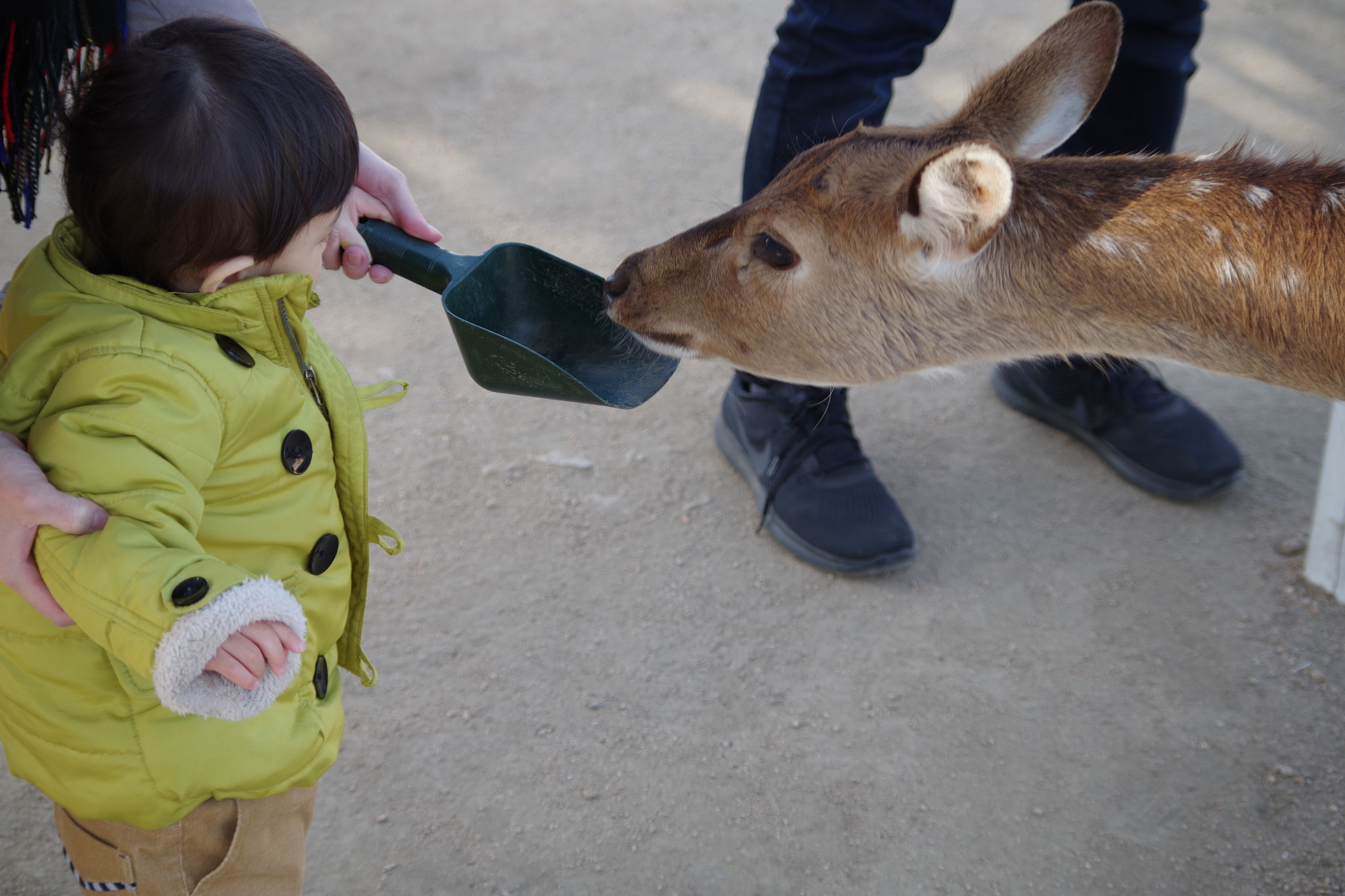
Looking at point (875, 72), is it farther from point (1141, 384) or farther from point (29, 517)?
point (29, 517)

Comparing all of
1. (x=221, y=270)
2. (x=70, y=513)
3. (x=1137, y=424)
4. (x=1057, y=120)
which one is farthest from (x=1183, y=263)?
(x=70, y=513)

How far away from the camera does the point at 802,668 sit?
2.97 m

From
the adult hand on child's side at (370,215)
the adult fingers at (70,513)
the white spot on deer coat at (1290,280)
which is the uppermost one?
the white spot on deer coat at (1290,280)

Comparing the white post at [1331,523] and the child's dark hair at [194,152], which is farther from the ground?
the child's dark hair at [194,152]

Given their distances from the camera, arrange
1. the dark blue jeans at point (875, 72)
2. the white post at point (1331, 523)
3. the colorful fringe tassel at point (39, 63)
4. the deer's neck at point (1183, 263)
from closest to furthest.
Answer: the colorful fringe tassel at point (39, 63), the deer's neck at point (1183, 263), the dark blue jeans at point (875, 72), the white post at point (1331, 523)

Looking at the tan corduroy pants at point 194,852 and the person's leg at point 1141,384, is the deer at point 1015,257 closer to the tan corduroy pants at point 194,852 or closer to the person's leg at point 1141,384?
the person's leg at point 1141,384

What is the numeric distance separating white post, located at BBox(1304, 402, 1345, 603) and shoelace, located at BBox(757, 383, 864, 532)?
1340mm

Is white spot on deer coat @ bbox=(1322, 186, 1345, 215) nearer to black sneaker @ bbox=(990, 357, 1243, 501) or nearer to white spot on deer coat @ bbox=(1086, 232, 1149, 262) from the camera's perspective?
white spot on deer coat @ bbox=(1086, 232, 1149, 262)

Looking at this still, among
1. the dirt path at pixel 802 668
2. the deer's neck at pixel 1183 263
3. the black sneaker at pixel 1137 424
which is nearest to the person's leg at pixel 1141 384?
the black sneaker at pixel 1137 424

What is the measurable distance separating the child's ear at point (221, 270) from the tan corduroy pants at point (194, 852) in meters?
0.85

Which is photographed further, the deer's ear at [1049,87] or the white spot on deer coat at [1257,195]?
the deer's ear at [1049,87]

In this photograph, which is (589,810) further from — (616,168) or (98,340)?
(616,168)

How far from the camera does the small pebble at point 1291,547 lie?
3338 mm

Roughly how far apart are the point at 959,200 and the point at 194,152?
1.41 metres
